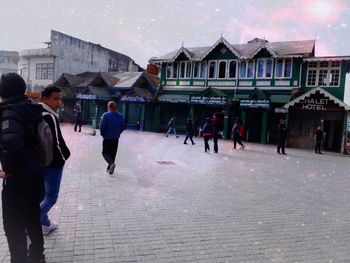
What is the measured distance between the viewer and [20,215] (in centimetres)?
303

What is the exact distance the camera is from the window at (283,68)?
24.3 metres

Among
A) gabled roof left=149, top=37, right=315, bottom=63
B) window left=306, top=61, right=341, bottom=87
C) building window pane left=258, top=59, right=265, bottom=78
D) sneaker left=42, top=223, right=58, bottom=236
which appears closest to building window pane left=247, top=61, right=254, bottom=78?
building window pane left=258, top=59, right=265, bottom=78

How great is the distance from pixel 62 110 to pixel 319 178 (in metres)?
30.2

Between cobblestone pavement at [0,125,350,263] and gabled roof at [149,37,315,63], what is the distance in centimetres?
1637

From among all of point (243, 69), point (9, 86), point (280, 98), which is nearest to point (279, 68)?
point (280, 98)

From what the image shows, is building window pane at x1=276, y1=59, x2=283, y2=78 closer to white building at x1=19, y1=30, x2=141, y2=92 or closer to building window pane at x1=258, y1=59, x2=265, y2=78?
building window pane at x1=258, y1=59, x2=265, y2=78

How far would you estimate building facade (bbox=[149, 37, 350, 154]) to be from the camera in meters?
23.1

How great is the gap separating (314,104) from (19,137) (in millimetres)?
21086

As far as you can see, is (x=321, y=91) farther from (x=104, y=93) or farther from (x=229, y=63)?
(x=104, y=93)

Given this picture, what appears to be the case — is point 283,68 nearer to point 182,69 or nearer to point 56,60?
point 182,69

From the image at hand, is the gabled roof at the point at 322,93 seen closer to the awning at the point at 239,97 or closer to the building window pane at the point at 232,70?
the awning at the point at 239,97

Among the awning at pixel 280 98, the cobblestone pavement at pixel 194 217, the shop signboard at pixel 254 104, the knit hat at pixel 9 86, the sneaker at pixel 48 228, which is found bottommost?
the cobblestone pavement at pixel 194 217

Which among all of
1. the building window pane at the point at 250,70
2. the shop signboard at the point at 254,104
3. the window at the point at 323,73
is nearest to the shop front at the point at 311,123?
the shop signboard at the point at 254,104

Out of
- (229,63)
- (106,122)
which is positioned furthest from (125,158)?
(229,63)
